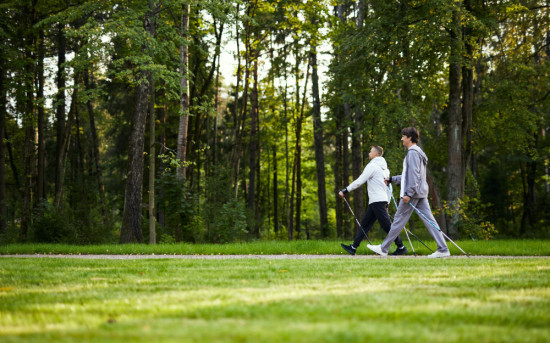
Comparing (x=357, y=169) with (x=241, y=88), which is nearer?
(x=357, y=169)

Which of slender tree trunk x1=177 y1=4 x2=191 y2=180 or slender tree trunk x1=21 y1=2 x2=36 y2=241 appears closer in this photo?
slender tree trunk x1=177 y1=4 x2=191 y2=180

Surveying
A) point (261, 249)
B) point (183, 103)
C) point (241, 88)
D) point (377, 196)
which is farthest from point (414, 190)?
point (241, 88)

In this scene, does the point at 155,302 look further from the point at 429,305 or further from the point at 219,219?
the point at 219,219

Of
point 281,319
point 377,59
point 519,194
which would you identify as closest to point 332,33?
point 377,59

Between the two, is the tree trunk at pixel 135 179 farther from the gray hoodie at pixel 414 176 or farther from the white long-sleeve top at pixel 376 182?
the gray hoodie at pixel 414 176

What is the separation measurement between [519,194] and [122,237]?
1121 inches

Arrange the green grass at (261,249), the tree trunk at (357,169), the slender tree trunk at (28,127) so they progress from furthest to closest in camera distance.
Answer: the tree trunk at (357,169) → the slender tree trunk at (28,127) → the green grass at (261,249)

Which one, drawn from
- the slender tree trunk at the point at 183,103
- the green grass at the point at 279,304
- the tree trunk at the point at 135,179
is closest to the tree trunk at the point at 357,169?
the slender tree trunk at the point at 183,103

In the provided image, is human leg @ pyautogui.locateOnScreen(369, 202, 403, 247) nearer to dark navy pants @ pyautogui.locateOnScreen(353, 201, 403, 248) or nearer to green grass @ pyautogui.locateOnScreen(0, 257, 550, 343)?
dark navy pants @ pyautogui.locateOnScreen(353, 201, 403, 248)

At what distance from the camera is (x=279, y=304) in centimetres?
398

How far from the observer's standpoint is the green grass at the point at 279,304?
3.05 metres

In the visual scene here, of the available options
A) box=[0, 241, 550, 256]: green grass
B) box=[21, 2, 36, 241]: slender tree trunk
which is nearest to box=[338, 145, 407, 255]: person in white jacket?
box=[0, 241, 550, 256]: green grass

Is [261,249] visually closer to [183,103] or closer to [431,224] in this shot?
[431,224]

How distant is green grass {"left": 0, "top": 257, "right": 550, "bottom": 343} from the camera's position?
3.05 metres
